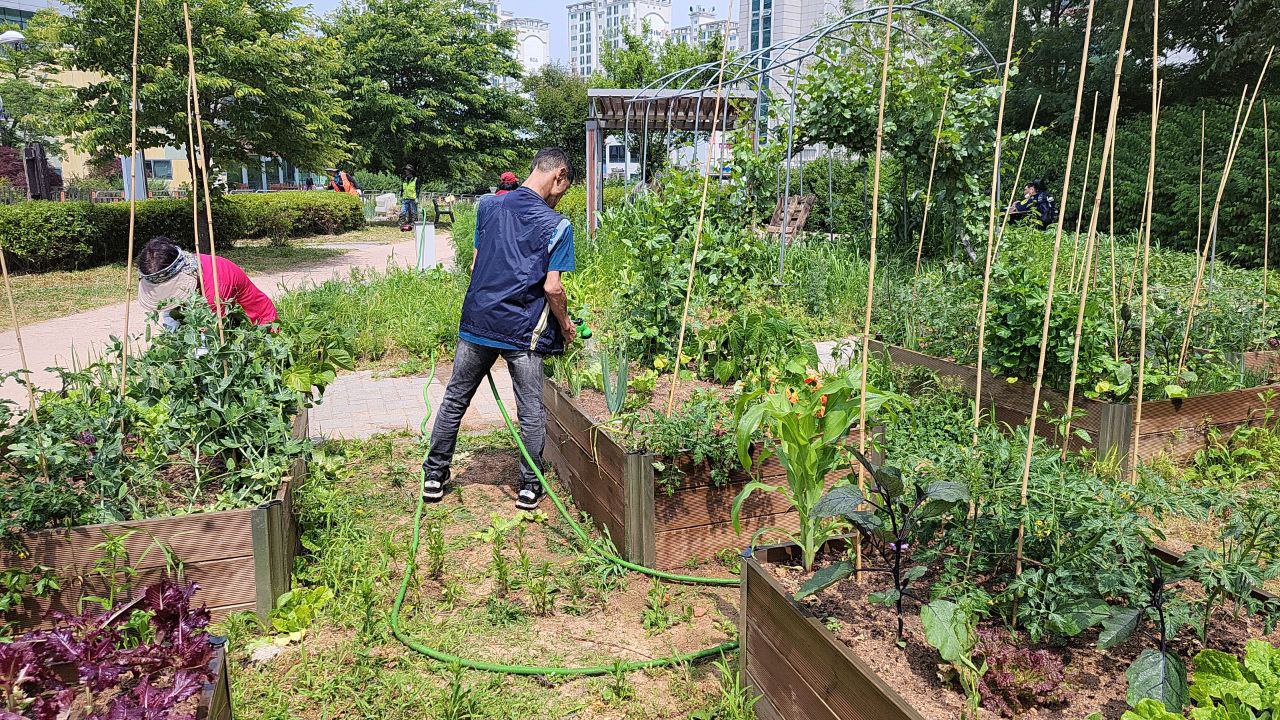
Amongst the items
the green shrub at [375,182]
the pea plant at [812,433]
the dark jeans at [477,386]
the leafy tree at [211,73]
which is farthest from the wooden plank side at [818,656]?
the green shrub at [375,182]

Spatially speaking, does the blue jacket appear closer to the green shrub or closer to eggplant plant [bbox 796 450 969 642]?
eggplant plant [bbox 796 450 969 642]

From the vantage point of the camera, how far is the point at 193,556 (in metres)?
2.66

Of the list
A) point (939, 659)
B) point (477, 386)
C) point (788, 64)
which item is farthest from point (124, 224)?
point (939, 659)

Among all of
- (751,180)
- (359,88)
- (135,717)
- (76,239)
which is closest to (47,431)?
(135,717)

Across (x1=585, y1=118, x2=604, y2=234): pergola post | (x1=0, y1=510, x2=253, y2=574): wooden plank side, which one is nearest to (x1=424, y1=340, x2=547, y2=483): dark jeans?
(x1=0, y1=510, x2=253, y2=574): wooden plank side

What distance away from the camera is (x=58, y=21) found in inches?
473

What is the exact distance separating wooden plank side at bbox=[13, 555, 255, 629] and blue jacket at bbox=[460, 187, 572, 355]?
1489 mm

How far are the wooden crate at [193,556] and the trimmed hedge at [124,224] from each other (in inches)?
352

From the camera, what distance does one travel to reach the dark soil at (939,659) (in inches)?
71.7

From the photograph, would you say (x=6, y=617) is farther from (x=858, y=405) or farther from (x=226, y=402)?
(x=858, y=405)

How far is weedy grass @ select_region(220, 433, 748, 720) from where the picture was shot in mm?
2488

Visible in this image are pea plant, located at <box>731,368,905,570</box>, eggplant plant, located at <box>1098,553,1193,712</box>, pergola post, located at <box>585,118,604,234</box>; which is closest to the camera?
eggplant plant, located at <box>1098,553,1193,712</box>

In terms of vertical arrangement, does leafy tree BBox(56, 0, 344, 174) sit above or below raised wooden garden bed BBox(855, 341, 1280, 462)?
above

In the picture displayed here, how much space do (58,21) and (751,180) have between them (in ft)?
39.5
